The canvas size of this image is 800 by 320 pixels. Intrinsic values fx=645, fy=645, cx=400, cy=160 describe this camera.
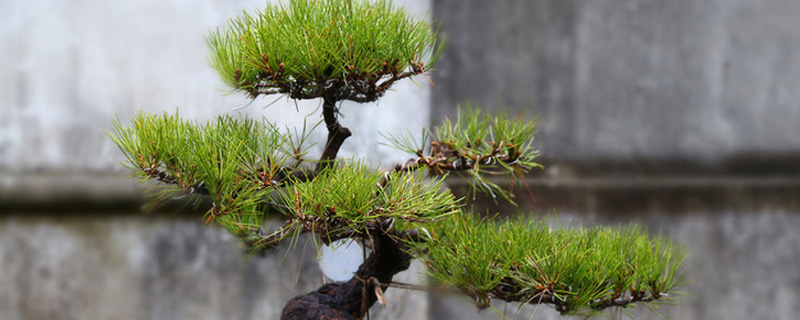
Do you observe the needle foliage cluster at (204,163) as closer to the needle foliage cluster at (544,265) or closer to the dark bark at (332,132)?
the dark bark at (332,132)

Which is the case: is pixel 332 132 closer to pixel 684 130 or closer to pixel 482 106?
pixel 482 106

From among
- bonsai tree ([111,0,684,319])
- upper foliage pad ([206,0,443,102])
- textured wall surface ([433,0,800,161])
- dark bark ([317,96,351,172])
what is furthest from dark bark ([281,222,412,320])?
textured wall surface ([433,0,800,161])

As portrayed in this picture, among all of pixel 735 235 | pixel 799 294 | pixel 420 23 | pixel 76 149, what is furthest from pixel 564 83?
pixel 76 149

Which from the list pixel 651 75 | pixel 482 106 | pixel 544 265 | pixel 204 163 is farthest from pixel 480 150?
pixel 651 75

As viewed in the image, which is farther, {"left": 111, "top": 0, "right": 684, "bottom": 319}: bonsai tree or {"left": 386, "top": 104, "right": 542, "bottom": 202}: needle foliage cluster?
{"left": 386, "top": 104, "right": 542, "bottom": 202}: needle foliage cluster

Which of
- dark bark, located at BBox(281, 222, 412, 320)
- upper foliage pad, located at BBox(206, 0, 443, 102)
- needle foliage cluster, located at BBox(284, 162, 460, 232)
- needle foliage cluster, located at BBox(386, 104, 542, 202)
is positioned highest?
upper foliage pad, located at BBox(206, 0, 443, 102)

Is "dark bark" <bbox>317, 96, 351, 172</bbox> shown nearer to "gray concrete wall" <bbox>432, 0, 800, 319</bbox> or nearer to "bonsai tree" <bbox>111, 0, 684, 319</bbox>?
"bonsai tree" <bbox>111, 0, 684, 319</bbox>
